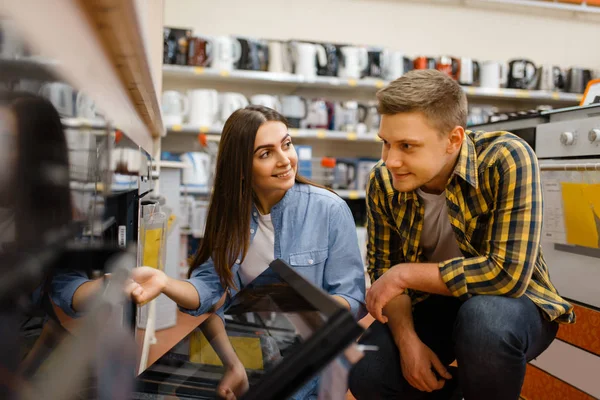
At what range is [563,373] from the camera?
1.56 meters

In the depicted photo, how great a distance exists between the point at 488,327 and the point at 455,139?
41cm

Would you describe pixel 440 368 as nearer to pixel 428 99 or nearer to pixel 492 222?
pixel 492 222

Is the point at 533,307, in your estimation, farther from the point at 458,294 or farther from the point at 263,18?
the point at 263,18

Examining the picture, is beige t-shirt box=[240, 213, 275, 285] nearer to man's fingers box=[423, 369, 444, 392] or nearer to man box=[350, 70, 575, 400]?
man box=[350, 70, 575, 400]

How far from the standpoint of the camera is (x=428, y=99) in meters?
1.07

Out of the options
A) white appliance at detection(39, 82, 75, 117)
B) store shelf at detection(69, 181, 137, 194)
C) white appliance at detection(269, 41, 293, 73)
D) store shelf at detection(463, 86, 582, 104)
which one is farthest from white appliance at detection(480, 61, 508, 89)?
white appliance at detection(39, 82, 75, 117)

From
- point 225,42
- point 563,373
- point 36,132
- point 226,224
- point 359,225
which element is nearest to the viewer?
point 36,132

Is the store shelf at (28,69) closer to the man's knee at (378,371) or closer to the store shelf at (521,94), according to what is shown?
the man's knee at (378,371)

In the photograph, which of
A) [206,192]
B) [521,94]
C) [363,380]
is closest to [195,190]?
[206,192]

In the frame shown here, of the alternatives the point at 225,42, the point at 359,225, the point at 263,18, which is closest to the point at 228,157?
the point at 225,42

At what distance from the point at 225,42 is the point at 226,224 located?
231cm

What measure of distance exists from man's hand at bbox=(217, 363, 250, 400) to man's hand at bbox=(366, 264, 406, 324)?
1.87 feet

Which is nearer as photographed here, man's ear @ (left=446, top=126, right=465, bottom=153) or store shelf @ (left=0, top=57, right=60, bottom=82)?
Answer: store shelf @ (left=0, top=57, right=60, bottom=82)

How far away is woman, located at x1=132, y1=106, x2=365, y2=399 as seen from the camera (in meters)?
1.14
